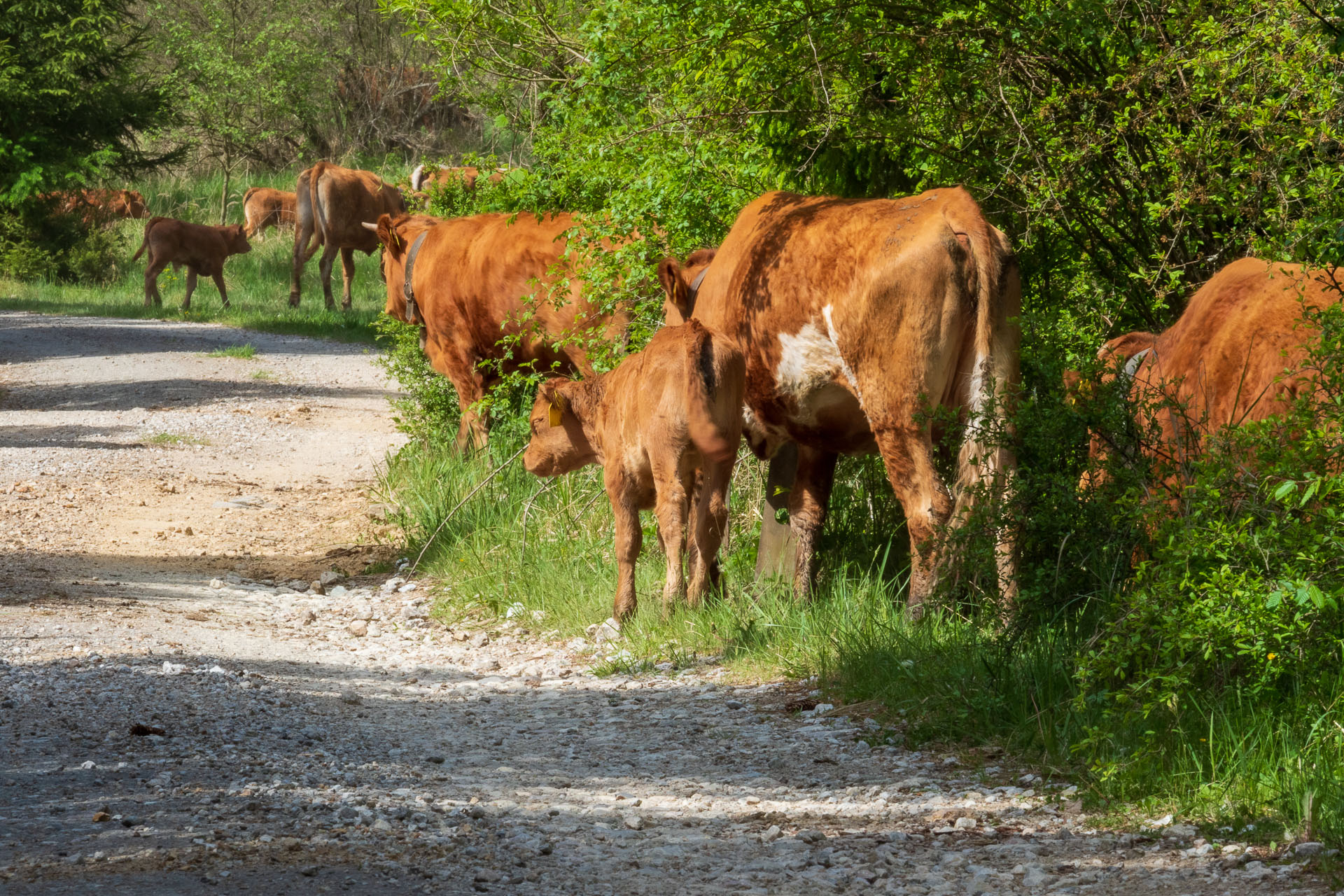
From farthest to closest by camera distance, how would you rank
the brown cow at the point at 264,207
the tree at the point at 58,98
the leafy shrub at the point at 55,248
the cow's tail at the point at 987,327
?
the brown cow at the point at 264,207 → the leafy shrub at the point at 55,248 → the tree at the point at 58,98 → the cow's tail at the point at 987,327

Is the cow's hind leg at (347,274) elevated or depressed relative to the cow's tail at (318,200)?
depressed

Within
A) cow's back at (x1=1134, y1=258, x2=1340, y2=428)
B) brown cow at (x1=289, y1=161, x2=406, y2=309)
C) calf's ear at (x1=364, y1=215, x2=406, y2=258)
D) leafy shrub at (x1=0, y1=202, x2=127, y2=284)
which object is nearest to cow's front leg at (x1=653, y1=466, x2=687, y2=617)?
cow's back at (x1=1134, y1=258, x2=1340, y2=428)

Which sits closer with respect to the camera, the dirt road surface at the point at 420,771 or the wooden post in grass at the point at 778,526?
the dirt road surface at the point at 420,771

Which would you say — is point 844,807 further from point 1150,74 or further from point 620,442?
point 1150,74

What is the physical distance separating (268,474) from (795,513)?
597 centimetres

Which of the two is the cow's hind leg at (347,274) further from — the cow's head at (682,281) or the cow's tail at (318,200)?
the cow's head at (682,281)

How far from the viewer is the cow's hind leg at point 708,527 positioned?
6.19 meters

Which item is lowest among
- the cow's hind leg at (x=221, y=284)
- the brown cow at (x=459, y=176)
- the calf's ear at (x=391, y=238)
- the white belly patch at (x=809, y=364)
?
the cow's hind leg at (x=221, y=284)

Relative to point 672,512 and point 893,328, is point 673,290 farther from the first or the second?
point 893,328

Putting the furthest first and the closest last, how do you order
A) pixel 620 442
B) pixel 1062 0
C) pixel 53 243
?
1. pixel 53 243
2. pixel 620 442
3. pixel 1062 0

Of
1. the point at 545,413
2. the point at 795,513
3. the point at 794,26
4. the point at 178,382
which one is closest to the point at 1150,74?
the point at 794,26

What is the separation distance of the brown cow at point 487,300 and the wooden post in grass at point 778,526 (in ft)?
5.90

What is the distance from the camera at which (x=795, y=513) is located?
675 cm

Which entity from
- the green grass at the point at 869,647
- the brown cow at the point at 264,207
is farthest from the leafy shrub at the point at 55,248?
the green grass at the point at 869,647
